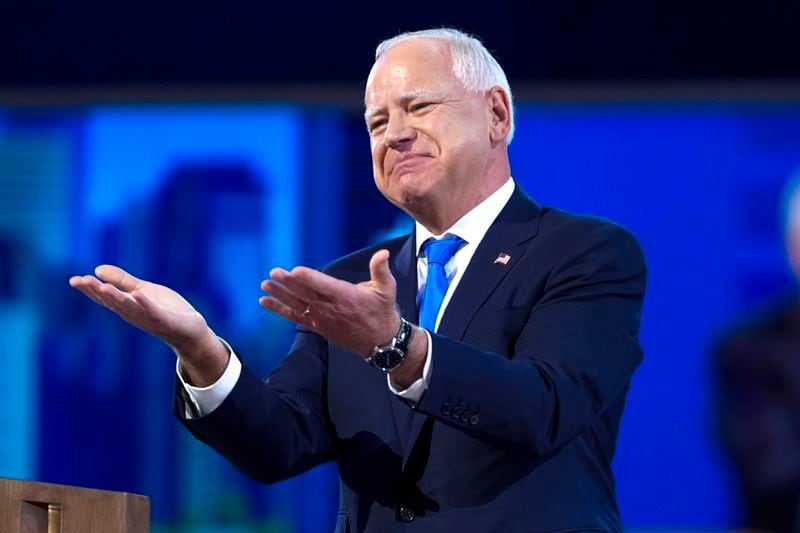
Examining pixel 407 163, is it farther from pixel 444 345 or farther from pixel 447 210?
pixel 444 345

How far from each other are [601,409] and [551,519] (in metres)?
0.17

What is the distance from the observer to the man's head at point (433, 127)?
217cm

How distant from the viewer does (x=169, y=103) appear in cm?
411

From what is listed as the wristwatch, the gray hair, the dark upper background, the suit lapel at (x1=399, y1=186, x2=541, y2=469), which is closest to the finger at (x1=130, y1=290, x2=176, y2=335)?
the wristwatch

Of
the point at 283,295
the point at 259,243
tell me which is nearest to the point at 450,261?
the point at 283,295

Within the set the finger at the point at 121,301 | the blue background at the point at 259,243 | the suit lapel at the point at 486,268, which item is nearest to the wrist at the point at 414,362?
the suit lapel at the point at 486,268

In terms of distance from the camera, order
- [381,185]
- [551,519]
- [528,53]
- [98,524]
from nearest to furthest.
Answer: [98,524] → [551,519] → [381,185] → [528,53]

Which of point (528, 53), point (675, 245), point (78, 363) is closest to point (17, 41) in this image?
point (78, 363)

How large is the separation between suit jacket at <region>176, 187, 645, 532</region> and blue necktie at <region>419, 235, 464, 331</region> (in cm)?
2

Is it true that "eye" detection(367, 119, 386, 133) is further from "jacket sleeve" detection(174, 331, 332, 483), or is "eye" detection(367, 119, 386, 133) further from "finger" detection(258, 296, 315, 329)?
"finger" detection(258, 296, 315, 329)

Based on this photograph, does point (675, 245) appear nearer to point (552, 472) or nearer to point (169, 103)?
point (169, 103)

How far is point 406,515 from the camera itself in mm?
1952

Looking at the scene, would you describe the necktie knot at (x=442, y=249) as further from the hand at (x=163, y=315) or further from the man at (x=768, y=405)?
the man at (x=768, y=405)

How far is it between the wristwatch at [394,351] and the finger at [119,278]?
34 centimetres
